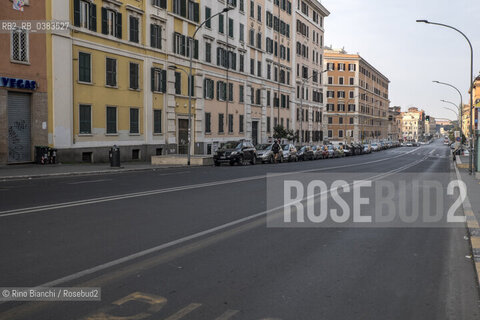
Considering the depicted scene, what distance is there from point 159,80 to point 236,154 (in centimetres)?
907

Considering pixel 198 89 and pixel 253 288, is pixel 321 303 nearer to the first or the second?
pixel 253 288

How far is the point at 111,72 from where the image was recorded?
3297 centimetres

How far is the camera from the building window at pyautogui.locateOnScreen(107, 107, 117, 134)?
3281 centimetres

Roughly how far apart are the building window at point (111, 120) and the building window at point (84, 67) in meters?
2.76

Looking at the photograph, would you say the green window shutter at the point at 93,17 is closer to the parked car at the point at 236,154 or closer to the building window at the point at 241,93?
the parked car at the point at 236,154

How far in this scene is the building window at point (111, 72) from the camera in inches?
1287

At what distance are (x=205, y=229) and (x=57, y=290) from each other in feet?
12.3

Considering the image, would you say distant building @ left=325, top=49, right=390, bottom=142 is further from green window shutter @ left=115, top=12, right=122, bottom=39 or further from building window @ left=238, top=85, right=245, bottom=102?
green window shutter @ left=115, top=12, right=122, bottom=39

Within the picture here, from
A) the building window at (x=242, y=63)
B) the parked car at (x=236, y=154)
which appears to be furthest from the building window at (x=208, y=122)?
the parked car at (x=236, y=154)

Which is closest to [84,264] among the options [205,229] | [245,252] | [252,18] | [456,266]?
[245,252]

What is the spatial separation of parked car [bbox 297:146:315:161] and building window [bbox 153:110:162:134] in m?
16.0

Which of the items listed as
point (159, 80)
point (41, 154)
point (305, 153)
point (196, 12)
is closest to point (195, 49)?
point (196, 12)

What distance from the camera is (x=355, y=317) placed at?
4480mm

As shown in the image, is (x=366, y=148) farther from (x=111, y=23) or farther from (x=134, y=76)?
(x=111, y=23)
